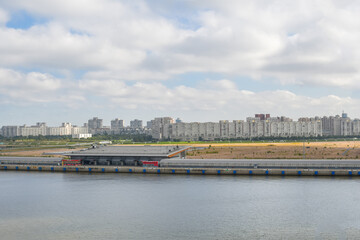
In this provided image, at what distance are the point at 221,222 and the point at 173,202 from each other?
6.10 m

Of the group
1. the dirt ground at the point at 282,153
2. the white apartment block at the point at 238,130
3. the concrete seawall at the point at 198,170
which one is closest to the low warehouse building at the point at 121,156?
the concrete seawall at the point at 198,170

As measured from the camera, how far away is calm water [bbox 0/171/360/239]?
2044 cm

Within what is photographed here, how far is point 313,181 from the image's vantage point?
115ft

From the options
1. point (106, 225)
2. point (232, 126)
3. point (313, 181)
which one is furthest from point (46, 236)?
point (232, 126)

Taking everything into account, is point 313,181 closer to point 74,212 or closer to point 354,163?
point 354,163

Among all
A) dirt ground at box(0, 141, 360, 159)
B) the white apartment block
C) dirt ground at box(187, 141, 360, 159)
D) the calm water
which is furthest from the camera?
the white apartment block

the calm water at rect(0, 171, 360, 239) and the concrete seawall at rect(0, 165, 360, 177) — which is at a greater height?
the concrete seawall at rect(0, 165, 360, 177)

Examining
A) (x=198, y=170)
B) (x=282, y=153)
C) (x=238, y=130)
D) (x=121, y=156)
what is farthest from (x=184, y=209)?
(x=238, y=130)

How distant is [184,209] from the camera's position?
997 inches

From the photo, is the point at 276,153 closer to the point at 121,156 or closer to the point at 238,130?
the point at 121,156

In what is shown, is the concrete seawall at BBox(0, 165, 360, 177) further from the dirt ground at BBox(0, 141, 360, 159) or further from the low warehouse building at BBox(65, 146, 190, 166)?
the dirt ground at BBox(0, 141, 360, 159)

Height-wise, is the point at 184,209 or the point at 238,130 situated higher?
the point at 238,130

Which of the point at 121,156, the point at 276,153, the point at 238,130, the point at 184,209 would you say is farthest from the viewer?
the point at 238,130

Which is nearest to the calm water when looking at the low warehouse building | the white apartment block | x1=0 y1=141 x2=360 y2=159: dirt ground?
Answer: the low warehouse building
